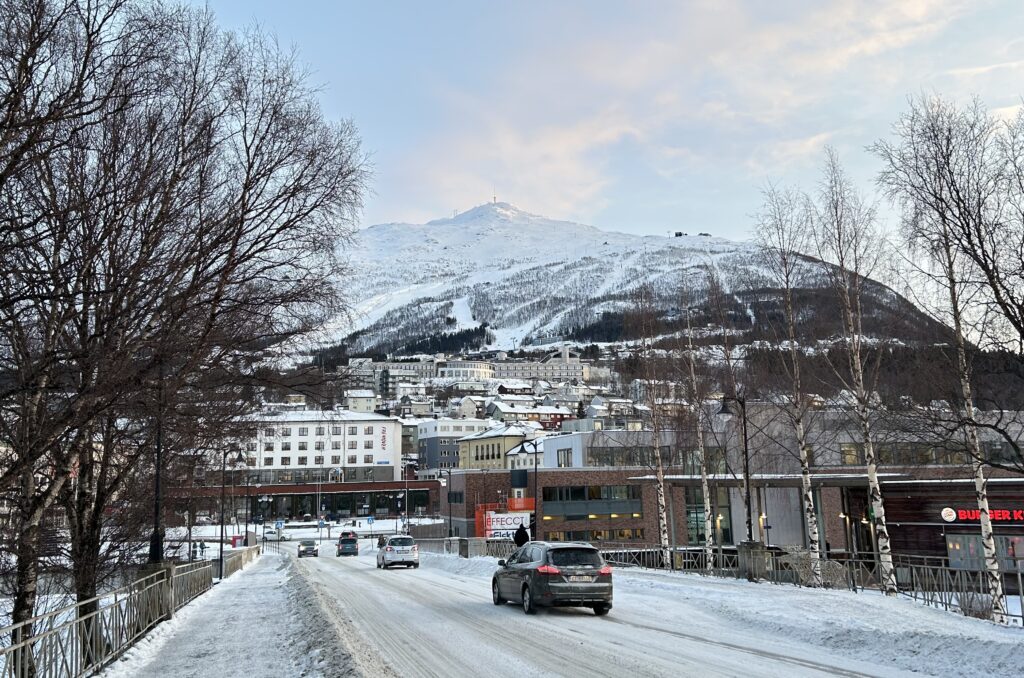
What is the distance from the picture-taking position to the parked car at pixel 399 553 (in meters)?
40.3

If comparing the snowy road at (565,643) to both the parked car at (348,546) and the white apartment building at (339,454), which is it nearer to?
the parked car at (348,546)

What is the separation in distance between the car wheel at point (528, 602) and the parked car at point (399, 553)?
24.2 m

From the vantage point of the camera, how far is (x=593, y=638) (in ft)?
43.9

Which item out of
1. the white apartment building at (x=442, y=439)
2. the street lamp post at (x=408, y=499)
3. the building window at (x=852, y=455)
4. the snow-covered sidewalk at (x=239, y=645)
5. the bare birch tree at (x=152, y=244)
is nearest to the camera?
the bare birch tree at (x=152, y=244)

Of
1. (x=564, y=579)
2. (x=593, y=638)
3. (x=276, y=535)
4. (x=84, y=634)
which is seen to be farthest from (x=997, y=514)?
(x=276, y=535)

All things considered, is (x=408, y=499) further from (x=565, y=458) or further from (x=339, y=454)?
(x=565, y=458)

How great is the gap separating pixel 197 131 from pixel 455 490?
213ft

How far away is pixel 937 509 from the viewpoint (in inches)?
1641

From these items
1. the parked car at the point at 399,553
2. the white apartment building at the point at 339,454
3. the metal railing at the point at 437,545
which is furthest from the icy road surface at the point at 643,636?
the white apartment building at the point at 339,454

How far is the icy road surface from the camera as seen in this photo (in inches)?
422

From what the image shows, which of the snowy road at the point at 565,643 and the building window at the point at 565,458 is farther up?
the building window at the point at 565,458

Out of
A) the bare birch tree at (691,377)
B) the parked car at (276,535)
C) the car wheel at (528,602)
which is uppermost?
the bare birch tree at (691,377)

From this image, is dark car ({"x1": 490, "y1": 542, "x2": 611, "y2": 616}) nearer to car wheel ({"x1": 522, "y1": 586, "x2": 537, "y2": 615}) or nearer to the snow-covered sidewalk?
car wheel ({"x1": 522, "y1": 586, "x2": 537, "y2": 615})

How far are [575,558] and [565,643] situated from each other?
4.35 m
